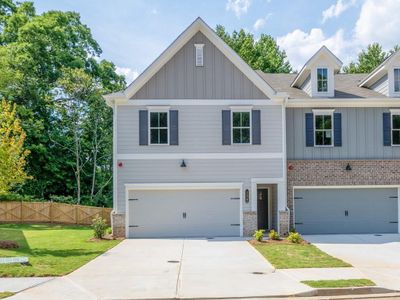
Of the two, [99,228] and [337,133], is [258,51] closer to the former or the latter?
[337,133]

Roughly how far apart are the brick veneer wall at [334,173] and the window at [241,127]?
2.21 metres

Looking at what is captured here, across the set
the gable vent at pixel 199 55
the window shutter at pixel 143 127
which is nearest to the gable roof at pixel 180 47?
the gable vent at pixel 199 55

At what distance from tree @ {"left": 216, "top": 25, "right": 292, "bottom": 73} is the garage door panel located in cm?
1932

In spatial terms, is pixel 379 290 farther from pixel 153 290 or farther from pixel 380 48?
pixel 380 48

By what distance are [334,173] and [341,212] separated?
178cm

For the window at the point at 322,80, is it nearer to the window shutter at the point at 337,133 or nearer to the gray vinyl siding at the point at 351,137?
the gray vinyl siding at the point at 351,137

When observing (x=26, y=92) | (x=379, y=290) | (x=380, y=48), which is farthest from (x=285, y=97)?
(x=380, y=48)

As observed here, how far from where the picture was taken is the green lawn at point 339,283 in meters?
9.08

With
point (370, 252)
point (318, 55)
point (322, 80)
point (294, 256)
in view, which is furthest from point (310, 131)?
point (294, 256)

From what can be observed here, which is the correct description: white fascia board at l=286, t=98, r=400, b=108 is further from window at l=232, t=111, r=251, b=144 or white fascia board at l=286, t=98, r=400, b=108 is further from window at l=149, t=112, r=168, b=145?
window at l=149, t=112, r=168, b=145

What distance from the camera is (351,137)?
18.7 m

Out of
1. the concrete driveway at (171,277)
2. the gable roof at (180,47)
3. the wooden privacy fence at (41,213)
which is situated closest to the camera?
the concrete driveway at (171,277)

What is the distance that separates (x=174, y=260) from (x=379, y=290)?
5697mm

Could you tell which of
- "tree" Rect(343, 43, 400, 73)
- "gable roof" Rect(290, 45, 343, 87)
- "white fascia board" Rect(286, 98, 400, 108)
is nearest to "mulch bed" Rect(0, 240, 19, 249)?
"white fascia board" Rect(286, 98, 400, 108)
